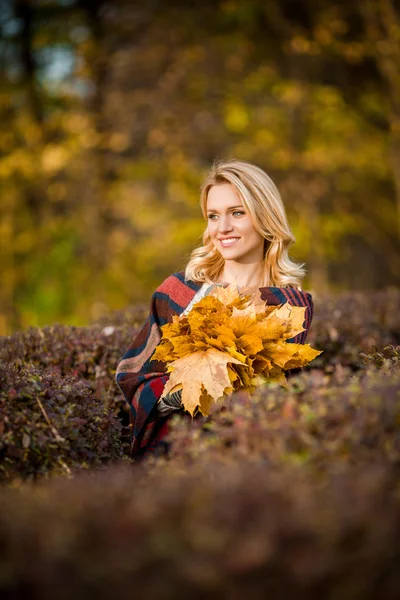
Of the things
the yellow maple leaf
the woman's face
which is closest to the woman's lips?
the woman's face

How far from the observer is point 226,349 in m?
2.61

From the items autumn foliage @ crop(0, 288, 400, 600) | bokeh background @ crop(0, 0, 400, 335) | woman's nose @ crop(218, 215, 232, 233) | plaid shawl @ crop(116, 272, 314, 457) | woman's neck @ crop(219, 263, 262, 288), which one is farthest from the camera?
bokeh background @ crop(0, 0, 400, 335)

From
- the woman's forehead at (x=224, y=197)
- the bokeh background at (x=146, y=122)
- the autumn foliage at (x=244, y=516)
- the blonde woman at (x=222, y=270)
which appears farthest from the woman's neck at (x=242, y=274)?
the bokeh background at (x=146, y=122)

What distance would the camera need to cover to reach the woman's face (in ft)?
10.9

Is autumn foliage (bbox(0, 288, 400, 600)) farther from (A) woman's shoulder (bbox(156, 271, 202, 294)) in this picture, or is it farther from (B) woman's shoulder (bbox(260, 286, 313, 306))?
(A) woman's shoulder (bbox(156, 271, 202, 294))

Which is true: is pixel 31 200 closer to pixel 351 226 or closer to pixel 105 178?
pixel 105 178

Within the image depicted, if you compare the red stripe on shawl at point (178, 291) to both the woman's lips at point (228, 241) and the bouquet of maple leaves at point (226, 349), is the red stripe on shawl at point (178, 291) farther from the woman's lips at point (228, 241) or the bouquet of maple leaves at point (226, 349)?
the bouquet of maple leaves at point (226, 349)

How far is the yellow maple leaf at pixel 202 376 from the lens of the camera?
255cm

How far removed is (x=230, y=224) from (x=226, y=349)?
0.88m

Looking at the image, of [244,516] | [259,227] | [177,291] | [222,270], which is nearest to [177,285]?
[177,291]

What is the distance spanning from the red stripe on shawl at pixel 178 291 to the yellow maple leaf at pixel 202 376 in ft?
2.27

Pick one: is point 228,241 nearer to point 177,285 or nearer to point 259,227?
point 259,227

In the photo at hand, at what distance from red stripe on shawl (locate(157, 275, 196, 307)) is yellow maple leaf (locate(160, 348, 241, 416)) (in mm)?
691

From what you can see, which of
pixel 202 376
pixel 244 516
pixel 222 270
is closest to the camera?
pixel 244 516
